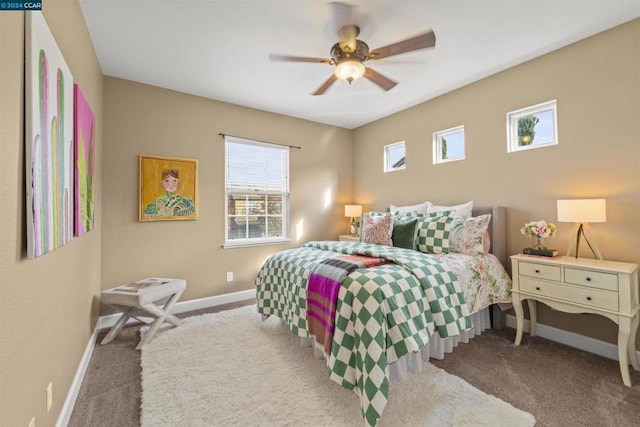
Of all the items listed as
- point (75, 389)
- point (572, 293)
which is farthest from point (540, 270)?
point (75, 389)

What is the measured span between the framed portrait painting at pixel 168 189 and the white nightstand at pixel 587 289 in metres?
3.52

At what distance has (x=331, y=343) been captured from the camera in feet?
5.92

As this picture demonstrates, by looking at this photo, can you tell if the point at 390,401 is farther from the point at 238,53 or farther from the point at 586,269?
the point at 238,53

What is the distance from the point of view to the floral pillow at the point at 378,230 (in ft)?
10.1

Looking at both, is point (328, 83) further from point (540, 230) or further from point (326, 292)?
point (540, 230)

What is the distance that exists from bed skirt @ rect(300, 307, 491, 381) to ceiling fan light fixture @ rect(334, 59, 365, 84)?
2130mm

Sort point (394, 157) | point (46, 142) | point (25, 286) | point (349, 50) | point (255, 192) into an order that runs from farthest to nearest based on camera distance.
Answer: point (394, 157), point (255, 192), point (349, 50), point (46, 142), point (25, 286)

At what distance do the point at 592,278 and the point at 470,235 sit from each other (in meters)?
0.92

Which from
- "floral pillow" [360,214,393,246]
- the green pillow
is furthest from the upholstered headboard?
"floral pillow" [360,214,393,246]

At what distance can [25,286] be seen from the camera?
1.09 meters

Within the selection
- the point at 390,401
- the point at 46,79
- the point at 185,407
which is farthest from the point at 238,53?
the point at 390,401

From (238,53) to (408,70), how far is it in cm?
173

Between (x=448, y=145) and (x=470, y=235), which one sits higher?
(x=448, y=145)

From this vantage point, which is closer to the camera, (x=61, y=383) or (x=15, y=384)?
(x=15, y=384)
